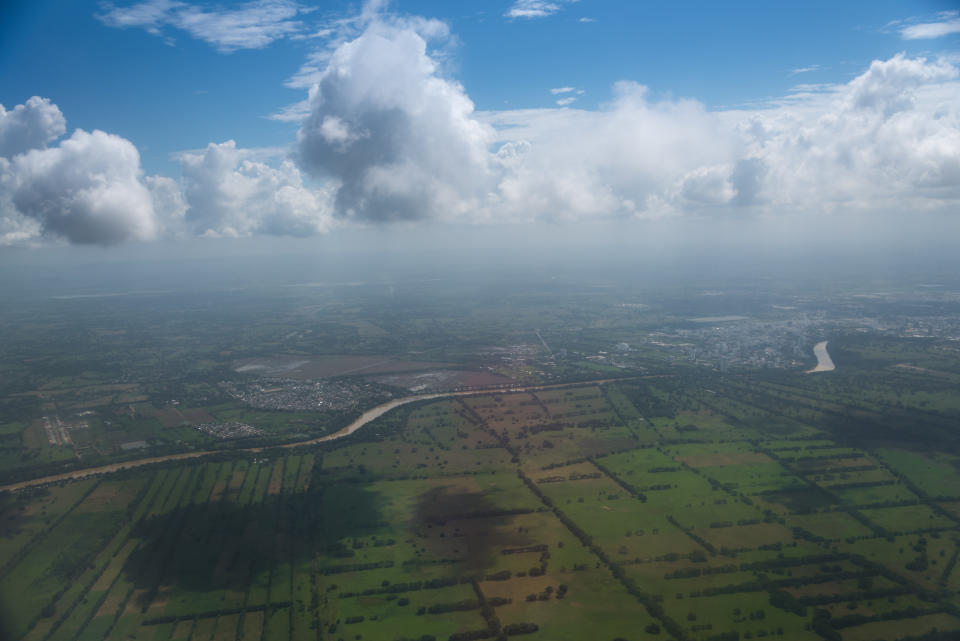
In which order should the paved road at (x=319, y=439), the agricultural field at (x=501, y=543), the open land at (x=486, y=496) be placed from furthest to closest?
the paved road at (x=319, y=439)
the open land at (x=486, y=496)
the agricultural field at (x=501, y=543)

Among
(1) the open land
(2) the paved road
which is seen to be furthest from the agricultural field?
(2) the paved road

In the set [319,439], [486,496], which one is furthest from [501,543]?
[319,439]

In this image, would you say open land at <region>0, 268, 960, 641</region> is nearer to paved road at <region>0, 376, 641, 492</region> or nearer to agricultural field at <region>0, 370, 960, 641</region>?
agricultural field at <region>0, 370, 960, 641</region>

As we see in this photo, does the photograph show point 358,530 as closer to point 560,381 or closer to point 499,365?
point 560,381

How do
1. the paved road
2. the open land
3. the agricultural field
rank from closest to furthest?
1. the agricultural field
2. the open land
3. the paved road

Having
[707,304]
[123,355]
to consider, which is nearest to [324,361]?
[123,355]

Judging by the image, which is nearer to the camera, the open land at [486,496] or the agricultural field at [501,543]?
the agricultural field at [501,543]

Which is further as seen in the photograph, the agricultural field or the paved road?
the paved road

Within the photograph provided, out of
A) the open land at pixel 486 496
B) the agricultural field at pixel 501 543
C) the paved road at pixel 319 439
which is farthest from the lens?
the paved road at pixel 319 439

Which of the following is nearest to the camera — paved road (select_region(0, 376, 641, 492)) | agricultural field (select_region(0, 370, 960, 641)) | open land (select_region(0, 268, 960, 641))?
agricultural field (select_region(0, 370, 960, 641))

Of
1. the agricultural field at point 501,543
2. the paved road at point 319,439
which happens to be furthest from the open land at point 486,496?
the paved road at point 319,439

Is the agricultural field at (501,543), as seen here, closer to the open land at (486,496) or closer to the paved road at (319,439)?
the open land at (486,496)
